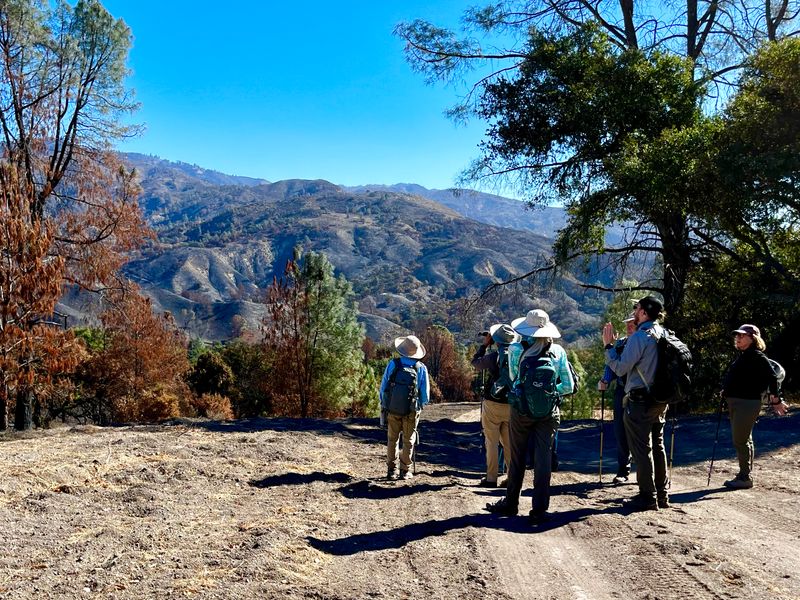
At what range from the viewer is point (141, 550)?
4.71 metres

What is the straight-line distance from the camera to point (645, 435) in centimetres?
621

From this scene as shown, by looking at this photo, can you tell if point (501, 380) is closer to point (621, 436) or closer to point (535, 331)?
point (535, 331)

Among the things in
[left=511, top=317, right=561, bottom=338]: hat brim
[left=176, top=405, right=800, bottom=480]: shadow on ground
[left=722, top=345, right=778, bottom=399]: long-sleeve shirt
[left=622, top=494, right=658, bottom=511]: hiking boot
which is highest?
[left=511, top=317, right=561, bottom=338]: hat brim

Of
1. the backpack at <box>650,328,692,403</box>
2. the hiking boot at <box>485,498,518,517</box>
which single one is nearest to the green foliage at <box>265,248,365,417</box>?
the hiking boot at <box>485,498,518,517</box>

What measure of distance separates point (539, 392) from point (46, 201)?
56.5 ft

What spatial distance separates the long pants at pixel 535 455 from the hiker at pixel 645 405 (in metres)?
0.86

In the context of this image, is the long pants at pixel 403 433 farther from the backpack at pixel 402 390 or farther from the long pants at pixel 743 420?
the long pants at pixel 743 420

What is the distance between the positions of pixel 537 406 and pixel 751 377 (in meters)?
3.49

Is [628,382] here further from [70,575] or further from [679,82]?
[679,82]

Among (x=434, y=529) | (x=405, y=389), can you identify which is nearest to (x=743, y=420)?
(x=405, y=389)

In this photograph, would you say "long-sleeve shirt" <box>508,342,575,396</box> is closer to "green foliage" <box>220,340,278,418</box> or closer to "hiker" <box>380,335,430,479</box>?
"hiker" <box>380,335,430,479</box>

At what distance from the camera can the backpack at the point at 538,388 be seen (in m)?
5.87

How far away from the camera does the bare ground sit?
4133mm

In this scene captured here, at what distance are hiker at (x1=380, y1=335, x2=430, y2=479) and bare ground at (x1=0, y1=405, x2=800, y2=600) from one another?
2.64 feet
